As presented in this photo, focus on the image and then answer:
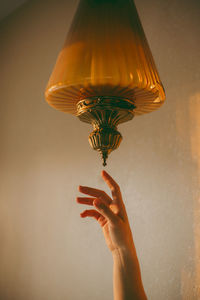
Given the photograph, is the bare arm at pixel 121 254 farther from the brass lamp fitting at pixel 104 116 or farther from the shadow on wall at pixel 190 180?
the shadow on wall at pixel 190 180

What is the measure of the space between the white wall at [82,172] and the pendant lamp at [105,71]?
55 centimetres

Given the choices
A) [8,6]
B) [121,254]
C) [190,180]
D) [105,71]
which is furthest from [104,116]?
[8,6]

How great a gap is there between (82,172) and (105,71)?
1047 mm

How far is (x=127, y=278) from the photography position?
0.70 m

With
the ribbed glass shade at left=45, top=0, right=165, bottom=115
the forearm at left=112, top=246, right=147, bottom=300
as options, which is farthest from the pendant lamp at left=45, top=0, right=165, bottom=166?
the forearm at left=112, top=246, right=147, bottom=300

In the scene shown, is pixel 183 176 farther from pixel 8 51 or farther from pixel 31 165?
pixel 8 51

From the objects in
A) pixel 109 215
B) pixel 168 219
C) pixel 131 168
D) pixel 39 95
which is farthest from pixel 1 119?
pixel 109 215

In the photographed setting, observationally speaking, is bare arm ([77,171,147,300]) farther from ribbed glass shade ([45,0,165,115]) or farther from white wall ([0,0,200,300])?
white wall ([0,0,200,300])

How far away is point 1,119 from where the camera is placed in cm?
222

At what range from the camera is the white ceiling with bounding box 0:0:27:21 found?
90.0 inches

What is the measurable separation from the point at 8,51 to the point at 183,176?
6.23 ft

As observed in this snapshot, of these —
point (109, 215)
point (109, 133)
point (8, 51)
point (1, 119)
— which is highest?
point (8, 51)

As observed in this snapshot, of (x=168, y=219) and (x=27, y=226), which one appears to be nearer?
(x=168, y=219)

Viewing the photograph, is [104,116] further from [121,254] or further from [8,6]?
[8,6]
